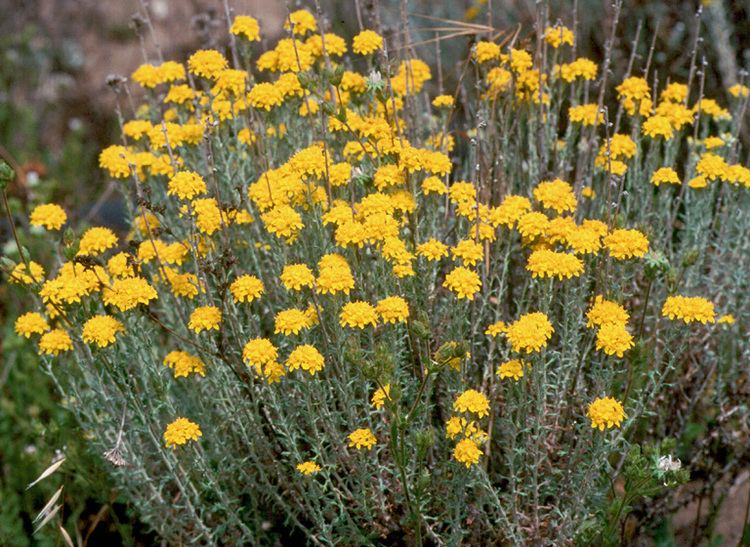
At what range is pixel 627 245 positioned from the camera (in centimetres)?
235

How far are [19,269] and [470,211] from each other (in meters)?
1.40

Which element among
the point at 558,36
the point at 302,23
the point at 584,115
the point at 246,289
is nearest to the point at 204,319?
the point at 246,289

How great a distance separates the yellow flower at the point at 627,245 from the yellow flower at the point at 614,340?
0.74 feet

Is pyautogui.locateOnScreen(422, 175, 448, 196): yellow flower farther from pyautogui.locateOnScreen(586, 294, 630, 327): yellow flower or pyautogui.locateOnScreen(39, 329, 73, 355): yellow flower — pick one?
pyautogui.locateOnScreen(39, 329, 73, 355): yellow flower

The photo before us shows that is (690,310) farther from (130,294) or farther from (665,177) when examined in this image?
(130,294)

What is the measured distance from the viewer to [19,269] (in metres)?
2.62

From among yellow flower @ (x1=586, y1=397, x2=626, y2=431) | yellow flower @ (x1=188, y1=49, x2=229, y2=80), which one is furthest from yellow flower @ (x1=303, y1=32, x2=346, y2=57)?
yellow flower @ (x1=586, y1=397, x2=626, y2=431)

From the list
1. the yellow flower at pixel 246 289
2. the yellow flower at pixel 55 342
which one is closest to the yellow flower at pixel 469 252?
the yellow flower at pixel 246 289

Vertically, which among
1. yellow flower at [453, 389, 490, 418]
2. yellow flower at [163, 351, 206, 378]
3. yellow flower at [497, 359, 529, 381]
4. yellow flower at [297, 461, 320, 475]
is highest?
yellow flower at [163, 351, 206, 378]

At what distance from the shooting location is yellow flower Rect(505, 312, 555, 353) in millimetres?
2180

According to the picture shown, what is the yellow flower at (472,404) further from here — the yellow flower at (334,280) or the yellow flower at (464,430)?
the yellow flower at (334,280)

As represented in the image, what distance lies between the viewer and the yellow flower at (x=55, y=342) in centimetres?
259

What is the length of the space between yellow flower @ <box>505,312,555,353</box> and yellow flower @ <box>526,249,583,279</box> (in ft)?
0.41

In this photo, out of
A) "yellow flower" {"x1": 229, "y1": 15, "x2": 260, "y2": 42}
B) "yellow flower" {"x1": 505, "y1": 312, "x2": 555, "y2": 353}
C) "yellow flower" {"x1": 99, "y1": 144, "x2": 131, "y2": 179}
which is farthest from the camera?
"yellow flower" {"x1": 229, "y1": 15, "x2": 260, "y2": 42}
